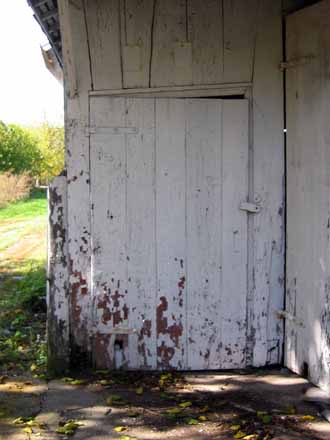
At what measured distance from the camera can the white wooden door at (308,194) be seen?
4.52 meters

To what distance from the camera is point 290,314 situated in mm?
5078

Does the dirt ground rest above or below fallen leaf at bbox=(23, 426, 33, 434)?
above

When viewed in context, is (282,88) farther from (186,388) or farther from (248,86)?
(186,388)

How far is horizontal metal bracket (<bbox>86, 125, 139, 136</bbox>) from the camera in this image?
504 centimetres

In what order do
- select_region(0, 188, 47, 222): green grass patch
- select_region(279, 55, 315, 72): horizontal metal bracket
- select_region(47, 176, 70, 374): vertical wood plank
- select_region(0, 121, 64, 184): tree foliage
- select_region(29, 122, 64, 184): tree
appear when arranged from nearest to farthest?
select_region(279, 55, 315, 72): horizontal metal bracket, select_region(47, 176, 70, 374): vertical wood plank, select_region(0, 188, 47, 222): green grass patch, select_region(0, 121, 64, 184): tree foliage, select_region(29, 122, 64, 184): tree

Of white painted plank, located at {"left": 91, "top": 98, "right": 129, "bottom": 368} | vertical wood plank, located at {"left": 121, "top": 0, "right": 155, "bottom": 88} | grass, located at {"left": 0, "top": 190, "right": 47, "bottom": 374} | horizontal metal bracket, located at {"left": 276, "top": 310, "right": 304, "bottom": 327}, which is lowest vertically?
grass, located at {"left": 0, "top": 190, "right": 47, "bottom": 374}

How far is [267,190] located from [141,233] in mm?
982

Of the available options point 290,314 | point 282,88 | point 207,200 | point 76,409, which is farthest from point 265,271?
point 76,409

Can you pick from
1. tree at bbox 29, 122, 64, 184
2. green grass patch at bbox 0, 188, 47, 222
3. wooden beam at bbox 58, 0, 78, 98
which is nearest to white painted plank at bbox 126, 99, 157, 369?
wooden beam at bbox 58, 0, 78, 98

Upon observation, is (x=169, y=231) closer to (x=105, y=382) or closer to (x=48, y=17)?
(x=105, y=382)

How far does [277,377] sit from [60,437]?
68.9 inches

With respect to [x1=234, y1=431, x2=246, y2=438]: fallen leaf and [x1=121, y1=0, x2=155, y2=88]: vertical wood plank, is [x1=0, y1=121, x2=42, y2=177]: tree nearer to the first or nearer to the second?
[x1=121, y1=0, x2=155, y2=88]: vertical wood plank

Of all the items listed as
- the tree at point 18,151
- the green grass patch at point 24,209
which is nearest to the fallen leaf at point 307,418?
the green grass patch at point 24,209

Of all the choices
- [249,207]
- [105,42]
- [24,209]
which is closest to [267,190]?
[249,207]
